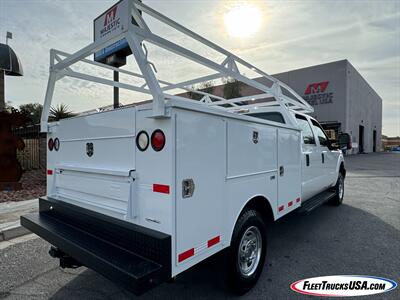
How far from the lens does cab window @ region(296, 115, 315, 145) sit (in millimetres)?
4553

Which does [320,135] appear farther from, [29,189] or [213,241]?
[29,189]

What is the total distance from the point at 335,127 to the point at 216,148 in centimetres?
3156

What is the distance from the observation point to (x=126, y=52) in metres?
6.59

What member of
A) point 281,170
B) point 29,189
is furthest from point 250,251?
point 29,189

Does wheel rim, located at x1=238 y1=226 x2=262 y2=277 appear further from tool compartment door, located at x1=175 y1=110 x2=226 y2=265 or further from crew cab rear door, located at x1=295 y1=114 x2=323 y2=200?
crew cab rear door, located at x1=295 y1=114 x2=323 y2=200

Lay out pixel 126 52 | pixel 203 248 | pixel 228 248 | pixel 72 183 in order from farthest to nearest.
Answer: pixel 126 52
pixel 72 183
pixel 228 248
pixel 203 248

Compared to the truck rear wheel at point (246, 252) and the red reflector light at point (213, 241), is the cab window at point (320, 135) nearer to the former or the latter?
the truck rear wheel at point (246, 252)

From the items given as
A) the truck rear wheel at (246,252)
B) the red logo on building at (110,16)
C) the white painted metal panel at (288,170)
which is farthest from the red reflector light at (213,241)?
the red logo on building at (110,16)

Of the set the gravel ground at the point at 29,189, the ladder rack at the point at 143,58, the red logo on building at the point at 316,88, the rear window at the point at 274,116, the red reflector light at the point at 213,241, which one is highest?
the red logo on building at the point at 316,88

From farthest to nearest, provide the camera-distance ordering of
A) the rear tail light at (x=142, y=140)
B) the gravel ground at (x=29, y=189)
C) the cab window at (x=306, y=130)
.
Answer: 1. the gravel ground at (x=29, y=189)
2. the cab window at (x=306, y=130)
3. the rear tail light at (x=142, y=140)

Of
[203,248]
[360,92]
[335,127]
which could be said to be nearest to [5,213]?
[203,248]

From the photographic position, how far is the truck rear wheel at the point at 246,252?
2.64 metres

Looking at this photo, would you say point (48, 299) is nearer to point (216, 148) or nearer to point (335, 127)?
point (216, 148)

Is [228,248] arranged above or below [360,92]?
below
